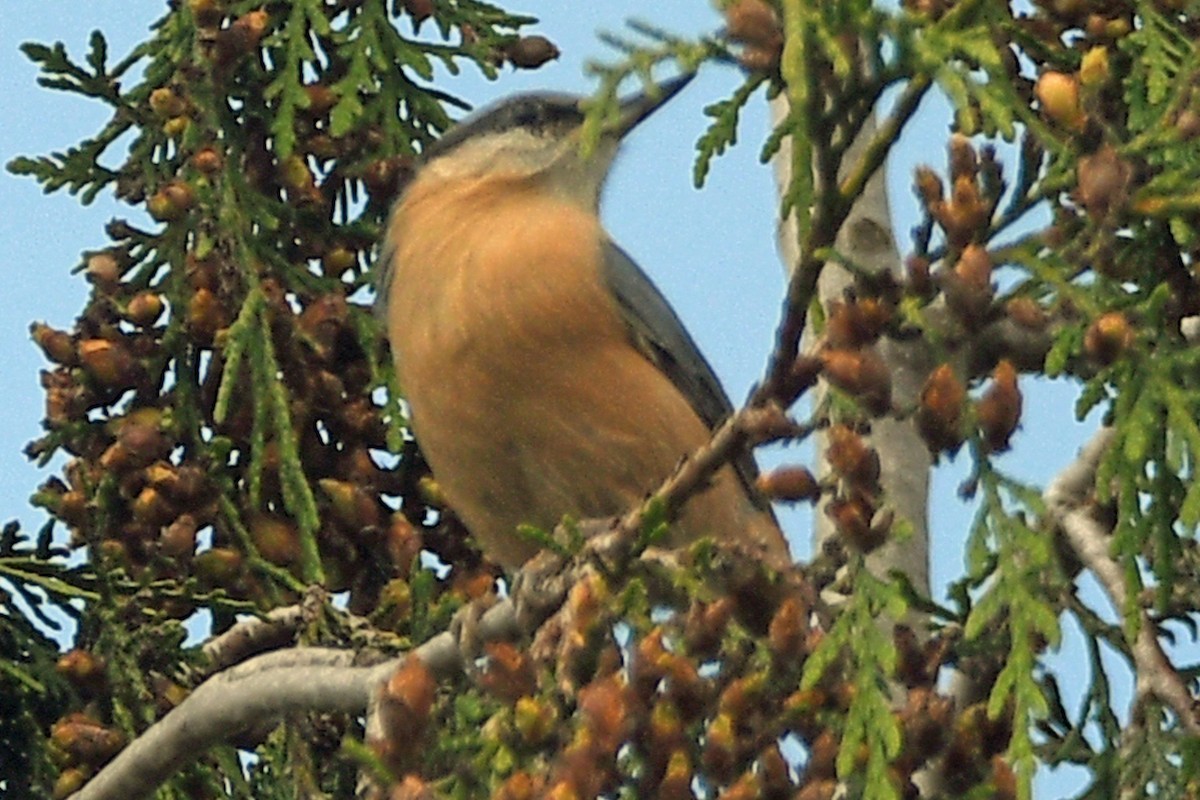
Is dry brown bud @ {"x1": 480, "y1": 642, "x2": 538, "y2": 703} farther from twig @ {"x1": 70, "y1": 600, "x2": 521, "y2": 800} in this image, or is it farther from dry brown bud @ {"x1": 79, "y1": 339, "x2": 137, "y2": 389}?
dry brown bud @ {"x1": 79, "y1": 339, "x2": 137, "y2": 389}

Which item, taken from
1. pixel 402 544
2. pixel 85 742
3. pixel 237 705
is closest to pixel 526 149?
pixel 402 544

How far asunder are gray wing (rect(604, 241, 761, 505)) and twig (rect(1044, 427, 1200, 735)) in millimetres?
895

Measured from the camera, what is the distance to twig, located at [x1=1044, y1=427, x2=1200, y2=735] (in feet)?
8.05

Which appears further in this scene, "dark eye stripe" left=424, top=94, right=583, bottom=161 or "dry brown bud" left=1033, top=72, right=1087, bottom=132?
"dark eye stripe" left=424, top=94, right=583, bottom=161

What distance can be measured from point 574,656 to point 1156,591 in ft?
2.47

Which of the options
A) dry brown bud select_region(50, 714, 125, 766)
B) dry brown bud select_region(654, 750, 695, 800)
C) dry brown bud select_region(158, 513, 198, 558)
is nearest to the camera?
dry brown bud select_region(654, 750, 695, 800)

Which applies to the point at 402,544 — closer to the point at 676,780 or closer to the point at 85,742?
the point at 85,742

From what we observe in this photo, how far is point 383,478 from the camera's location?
12.3 ft

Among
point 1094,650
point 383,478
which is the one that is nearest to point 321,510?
point 383,478

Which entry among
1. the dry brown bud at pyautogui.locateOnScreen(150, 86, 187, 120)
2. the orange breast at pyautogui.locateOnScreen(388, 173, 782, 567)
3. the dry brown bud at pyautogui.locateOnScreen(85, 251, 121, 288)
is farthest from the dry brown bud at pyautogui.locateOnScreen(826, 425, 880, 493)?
the dry brown bud at pyautogui.locateOnScreen(150, 86, 187, 120)

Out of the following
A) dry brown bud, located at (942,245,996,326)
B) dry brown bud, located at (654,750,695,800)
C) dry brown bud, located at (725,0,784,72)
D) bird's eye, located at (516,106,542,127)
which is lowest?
dry brown bud, located at (654,750,695,800)

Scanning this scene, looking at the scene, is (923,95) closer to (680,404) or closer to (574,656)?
(574,656)

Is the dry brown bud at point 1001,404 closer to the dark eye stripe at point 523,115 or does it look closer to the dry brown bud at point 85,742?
the dry brown bud at point 85,742

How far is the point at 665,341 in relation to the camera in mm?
4023
